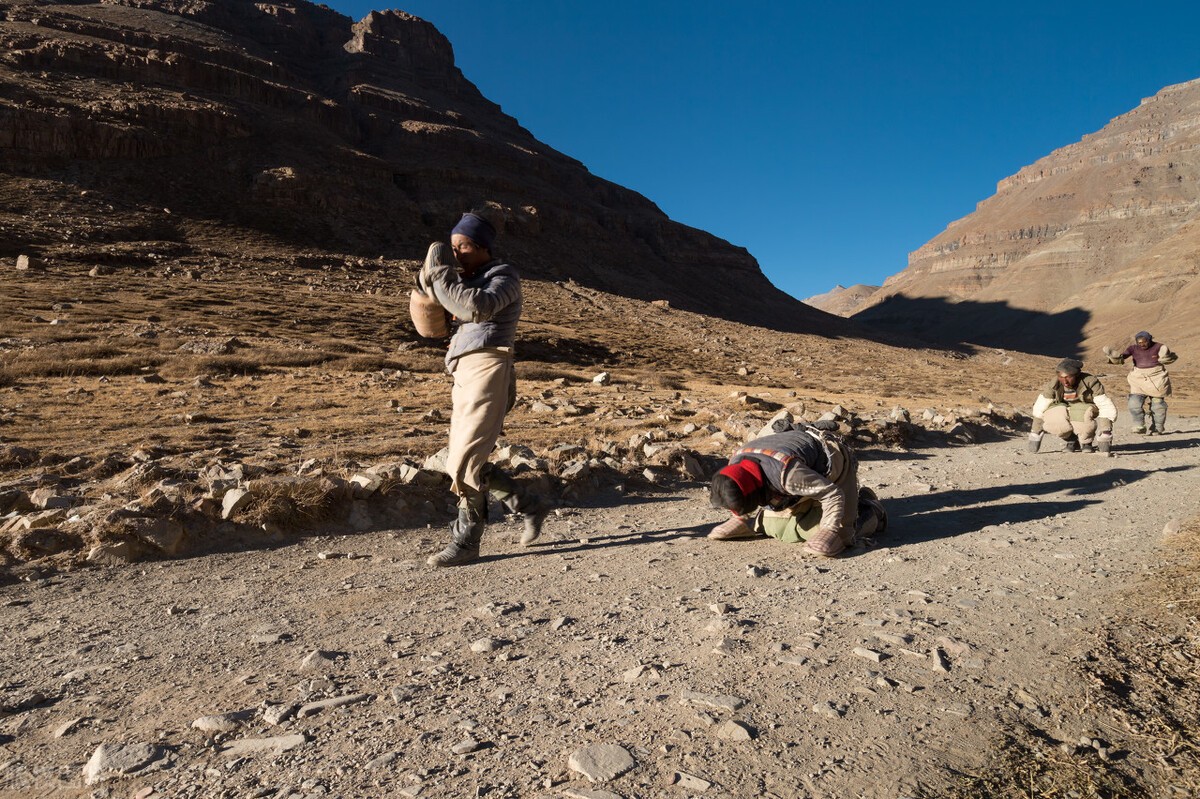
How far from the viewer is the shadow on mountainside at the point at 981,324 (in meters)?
97.1

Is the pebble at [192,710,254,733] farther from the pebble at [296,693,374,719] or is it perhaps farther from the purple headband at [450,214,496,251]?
the purple headband at [450,214,496,251]

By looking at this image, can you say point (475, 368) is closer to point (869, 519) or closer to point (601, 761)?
point (601, 761)

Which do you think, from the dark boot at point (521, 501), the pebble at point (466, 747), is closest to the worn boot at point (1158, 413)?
the dark boot at point (521, 501)

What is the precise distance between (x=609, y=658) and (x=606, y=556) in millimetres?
1580

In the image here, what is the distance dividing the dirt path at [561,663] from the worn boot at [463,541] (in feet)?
0.53

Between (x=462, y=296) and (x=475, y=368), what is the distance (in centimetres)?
48

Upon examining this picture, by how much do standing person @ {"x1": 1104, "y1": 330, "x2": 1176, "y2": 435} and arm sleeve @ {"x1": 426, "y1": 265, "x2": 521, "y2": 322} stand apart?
1146cm

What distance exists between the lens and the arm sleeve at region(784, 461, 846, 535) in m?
4.05

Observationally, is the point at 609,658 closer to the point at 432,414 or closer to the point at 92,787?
the point at 92,787

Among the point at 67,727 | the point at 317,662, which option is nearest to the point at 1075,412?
the point at 317,662

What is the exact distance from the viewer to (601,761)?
1.88 metres

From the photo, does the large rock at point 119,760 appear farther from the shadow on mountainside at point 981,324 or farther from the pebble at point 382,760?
the shadow on mountainside at point 981,324

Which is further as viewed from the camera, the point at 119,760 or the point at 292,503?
the point at 292,503

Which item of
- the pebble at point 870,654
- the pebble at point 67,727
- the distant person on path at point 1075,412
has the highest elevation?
the distant person on path at point 1075,412
